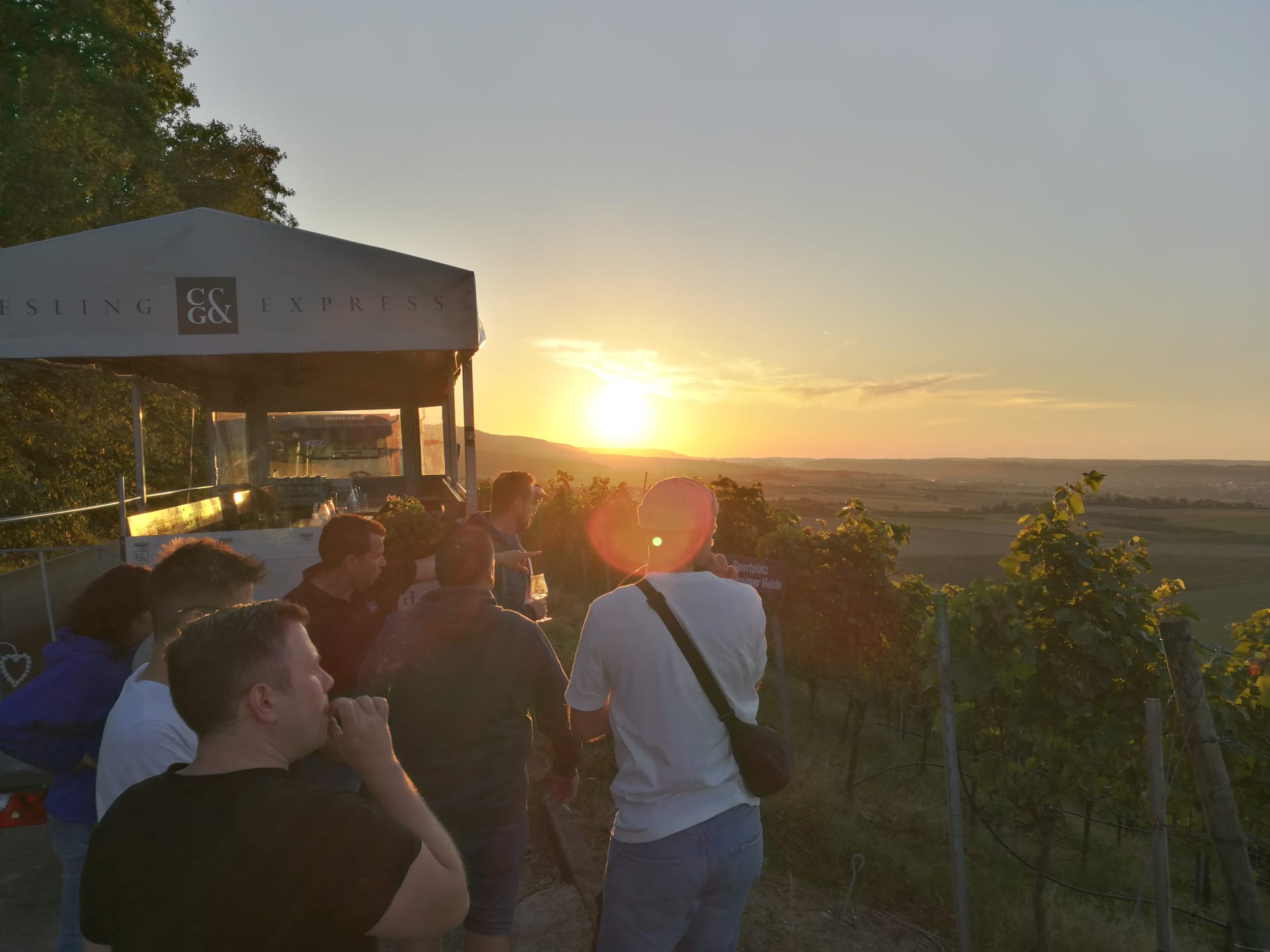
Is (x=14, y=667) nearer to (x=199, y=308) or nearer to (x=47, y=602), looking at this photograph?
(x=47, y=602)

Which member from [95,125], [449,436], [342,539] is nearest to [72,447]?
[95,125]

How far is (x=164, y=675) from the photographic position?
216 cm

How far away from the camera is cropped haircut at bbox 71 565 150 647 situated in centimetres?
279

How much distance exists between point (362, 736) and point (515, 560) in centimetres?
259

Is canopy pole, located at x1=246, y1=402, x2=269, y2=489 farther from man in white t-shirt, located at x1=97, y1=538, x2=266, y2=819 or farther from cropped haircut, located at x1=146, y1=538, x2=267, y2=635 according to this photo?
cropped haircut, located at x1=146, y1=538, x2=267, y2=635

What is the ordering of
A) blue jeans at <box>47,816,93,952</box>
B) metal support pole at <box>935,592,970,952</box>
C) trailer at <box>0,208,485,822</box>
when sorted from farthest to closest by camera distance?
trailer at <box>0,208,485,822</box>, metal support pole at <box>935,592,970,952</box>, blue jeans at <box>47,816,93,952</box>

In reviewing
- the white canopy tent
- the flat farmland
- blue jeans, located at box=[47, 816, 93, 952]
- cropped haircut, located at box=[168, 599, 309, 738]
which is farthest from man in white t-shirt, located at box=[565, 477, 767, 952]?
the flat farmland

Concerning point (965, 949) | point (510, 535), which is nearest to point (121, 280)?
point (510, 535)

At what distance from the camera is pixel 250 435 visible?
8.94 m

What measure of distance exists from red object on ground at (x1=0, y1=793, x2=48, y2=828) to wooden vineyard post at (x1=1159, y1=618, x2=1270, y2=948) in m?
5.07

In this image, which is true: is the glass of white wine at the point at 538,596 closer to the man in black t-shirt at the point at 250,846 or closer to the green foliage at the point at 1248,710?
the man in black t-shirt at the point at 250,846

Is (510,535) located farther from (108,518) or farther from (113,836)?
(108,518)

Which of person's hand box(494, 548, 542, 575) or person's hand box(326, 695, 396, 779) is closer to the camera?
person's hand box(326, 695, 396, 779)

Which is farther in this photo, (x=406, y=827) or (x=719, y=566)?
(x=719, y=566)
